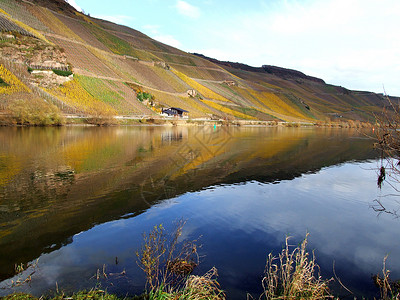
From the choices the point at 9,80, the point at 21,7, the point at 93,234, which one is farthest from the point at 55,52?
the point at 93,234

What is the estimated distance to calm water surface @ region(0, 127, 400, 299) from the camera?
6551 mm

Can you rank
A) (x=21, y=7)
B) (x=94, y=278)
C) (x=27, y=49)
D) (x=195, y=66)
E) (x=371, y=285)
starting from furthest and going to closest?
(x=195, y=66)
(x=21, y=7)
(x=27, y=49)
(x=371, y=285)
(x=94, y=278)

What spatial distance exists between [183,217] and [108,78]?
78.7 m

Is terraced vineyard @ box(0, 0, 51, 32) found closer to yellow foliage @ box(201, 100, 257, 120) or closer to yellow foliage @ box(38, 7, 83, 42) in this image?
yellow foliage @ box(38, 7, 83, 42)

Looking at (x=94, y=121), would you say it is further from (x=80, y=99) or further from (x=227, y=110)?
(x=227, y=110)

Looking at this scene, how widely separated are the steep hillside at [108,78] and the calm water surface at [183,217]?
22.4 meters

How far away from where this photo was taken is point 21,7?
8912 centimetres

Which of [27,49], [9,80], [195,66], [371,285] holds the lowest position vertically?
[371,285]

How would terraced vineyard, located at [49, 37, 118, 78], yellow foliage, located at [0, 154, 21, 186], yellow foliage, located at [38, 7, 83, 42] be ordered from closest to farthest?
yellow foliage, located at [0, 154, 21, 186]
terraced vineyard, located at [49, 37, 118, 78]
yellow foliage, located at [38, 7, 83, 42]

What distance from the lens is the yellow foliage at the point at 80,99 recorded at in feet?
191

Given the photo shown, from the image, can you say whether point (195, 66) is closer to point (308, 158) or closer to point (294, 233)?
point (308, 158)

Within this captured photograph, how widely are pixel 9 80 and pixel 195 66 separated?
347ft

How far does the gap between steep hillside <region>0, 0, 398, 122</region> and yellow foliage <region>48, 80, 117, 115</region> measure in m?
0.22

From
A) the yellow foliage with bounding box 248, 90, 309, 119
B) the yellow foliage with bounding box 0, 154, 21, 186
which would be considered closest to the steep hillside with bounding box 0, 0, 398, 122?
the yellow foliage with bounding box 248, 90, 309, 119
